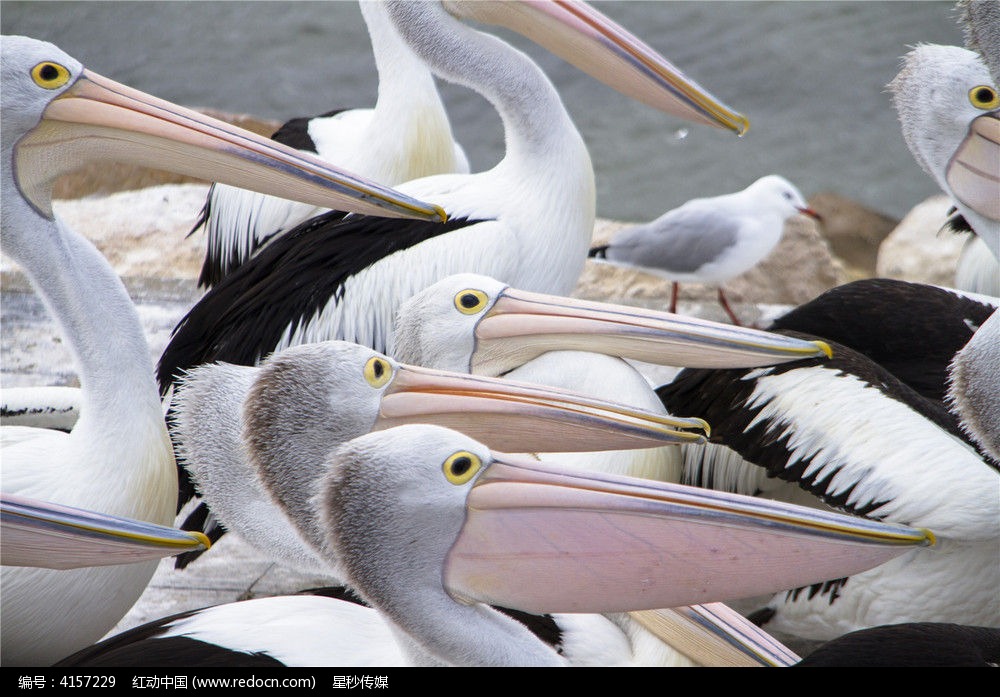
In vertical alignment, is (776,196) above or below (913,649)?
below

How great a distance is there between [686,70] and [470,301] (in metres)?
7.09

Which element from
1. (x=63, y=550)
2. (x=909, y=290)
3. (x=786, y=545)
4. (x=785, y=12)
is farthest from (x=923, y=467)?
(x=785, y=12)

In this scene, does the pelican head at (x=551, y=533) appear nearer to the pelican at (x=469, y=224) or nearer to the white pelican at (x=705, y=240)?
the pelican at (x=469, y=224)

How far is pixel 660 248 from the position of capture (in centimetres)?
368

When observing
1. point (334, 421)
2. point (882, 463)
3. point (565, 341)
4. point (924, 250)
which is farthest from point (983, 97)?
point (924, 250)

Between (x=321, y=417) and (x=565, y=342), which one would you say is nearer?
(x=321, y=417)

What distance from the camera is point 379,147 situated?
126 inches

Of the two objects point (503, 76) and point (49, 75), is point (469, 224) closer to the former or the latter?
point (503, 76)

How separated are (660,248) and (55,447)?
216 cm

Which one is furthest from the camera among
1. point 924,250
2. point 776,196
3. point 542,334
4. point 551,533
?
point 924,250

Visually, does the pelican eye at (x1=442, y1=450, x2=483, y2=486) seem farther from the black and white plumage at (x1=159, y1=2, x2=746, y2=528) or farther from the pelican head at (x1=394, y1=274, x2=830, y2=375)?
the black and white plumage at (x1=159, y1=2, x2=746, y2=528)

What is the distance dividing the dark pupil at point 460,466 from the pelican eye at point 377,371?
36cm

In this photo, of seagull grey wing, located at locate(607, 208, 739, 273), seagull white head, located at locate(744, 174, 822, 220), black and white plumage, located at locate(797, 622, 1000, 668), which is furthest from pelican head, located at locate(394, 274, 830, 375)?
seagull white head, located at locate(744, 174, 822, 220)

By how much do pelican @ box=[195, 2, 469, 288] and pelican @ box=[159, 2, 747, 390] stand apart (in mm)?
292
